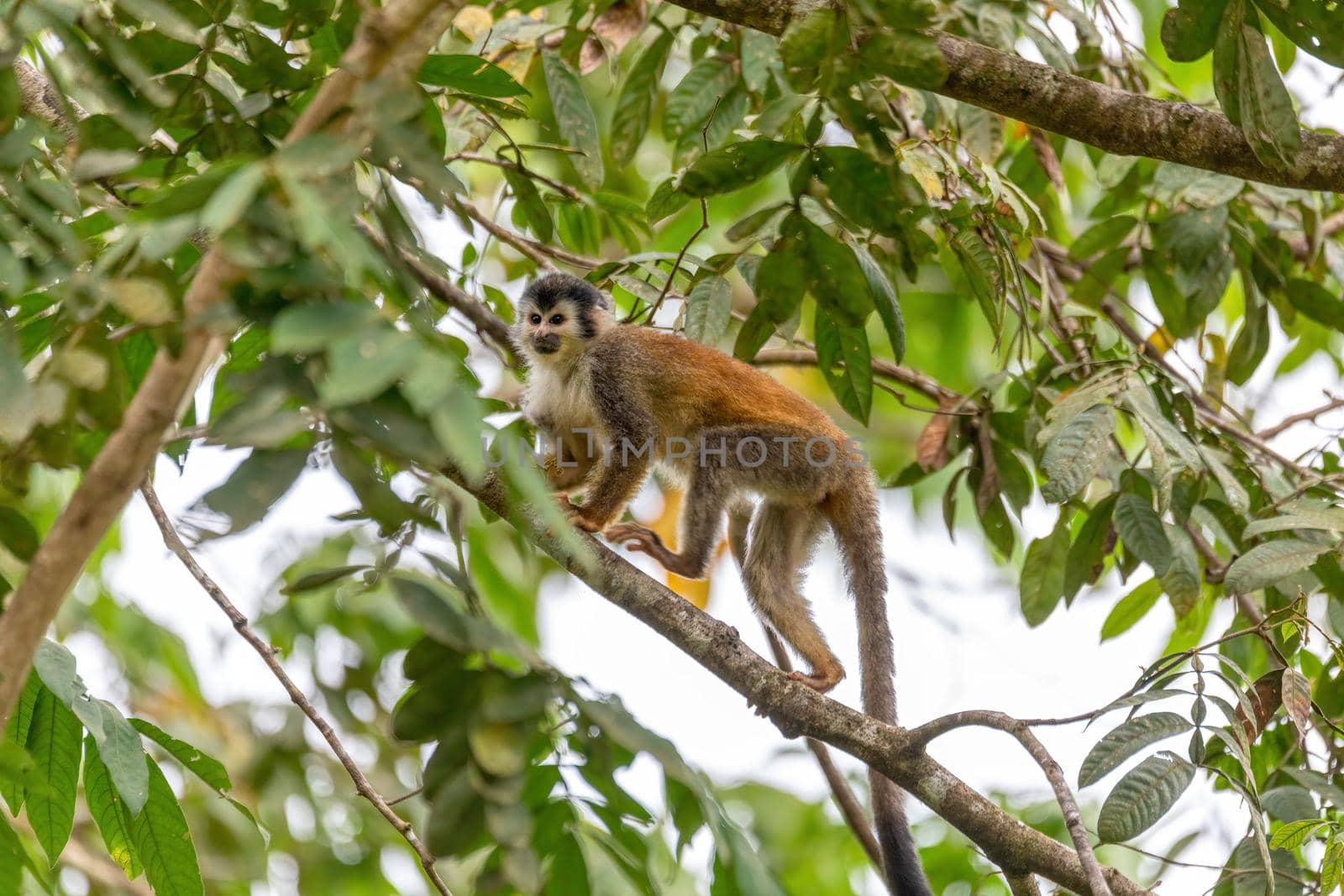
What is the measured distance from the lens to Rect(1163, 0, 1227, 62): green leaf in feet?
10.3

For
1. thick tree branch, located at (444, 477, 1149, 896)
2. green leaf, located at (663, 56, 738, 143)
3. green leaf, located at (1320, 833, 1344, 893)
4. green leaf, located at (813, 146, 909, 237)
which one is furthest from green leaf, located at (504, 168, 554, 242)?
green leaf, located at (1320, 833, 1344, 893)

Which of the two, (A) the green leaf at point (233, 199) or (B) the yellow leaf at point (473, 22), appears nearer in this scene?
(A) the green leaf at point (233, 199)

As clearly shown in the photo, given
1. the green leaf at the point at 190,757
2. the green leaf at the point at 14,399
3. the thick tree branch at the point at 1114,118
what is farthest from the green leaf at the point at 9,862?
the thick tree branch at the point at 1114,118

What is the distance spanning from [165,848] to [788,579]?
2.75 metres

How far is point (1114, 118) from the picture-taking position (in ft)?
11.1

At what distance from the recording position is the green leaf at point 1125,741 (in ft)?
9.23

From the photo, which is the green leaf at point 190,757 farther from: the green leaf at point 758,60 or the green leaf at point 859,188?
the green leaf at point 758,60

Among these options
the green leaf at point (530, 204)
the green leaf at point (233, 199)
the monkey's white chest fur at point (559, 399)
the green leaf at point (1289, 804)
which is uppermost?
the green leaf at point (530, 204)

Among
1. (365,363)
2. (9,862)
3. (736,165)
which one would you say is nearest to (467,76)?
(736,165)

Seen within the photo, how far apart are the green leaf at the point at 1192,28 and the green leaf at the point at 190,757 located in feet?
9.71

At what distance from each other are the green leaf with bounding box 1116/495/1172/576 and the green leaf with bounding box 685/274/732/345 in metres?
1.31

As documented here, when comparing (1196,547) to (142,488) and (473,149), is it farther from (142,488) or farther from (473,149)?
(142,488)

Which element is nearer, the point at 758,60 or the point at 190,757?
the point at 190,757

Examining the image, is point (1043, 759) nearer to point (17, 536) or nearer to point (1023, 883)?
point (1023, 883)
